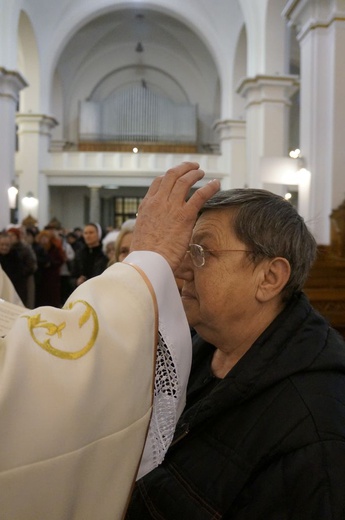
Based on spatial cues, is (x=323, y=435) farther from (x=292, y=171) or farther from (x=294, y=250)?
(x=292, y=171)

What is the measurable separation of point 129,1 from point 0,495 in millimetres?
20458

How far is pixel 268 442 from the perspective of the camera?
137 cm

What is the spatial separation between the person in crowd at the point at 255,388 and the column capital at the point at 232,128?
17590mm

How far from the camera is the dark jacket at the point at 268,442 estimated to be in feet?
4.19

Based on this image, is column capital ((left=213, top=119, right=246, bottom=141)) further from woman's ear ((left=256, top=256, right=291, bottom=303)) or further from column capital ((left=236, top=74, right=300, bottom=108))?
woman's ear ((left=256, top=256, right=291, bottom=303))

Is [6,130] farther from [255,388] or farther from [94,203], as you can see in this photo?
[255,388]

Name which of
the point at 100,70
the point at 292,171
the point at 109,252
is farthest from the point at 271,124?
the point at 100,70

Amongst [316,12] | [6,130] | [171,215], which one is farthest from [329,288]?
[6,130]

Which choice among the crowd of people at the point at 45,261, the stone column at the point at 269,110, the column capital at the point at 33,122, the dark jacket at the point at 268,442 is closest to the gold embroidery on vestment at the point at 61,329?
the dark jacket at the point at 268,442

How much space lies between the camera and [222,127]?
63.1 ft

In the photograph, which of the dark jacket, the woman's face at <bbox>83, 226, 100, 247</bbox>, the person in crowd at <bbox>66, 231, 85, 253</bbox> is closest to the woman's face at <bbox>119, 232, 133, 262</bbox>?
the woman's face at <bbox>83, 226, 100, 247</bbox>

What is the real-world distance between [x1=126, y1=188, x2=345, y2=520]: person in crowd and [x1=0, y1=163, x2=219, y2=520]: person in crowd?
5.8 inches

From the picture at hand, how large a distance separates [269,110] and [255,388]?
40.8 ft

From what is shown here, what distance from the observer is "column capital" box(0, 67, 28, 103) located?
41.9ft
